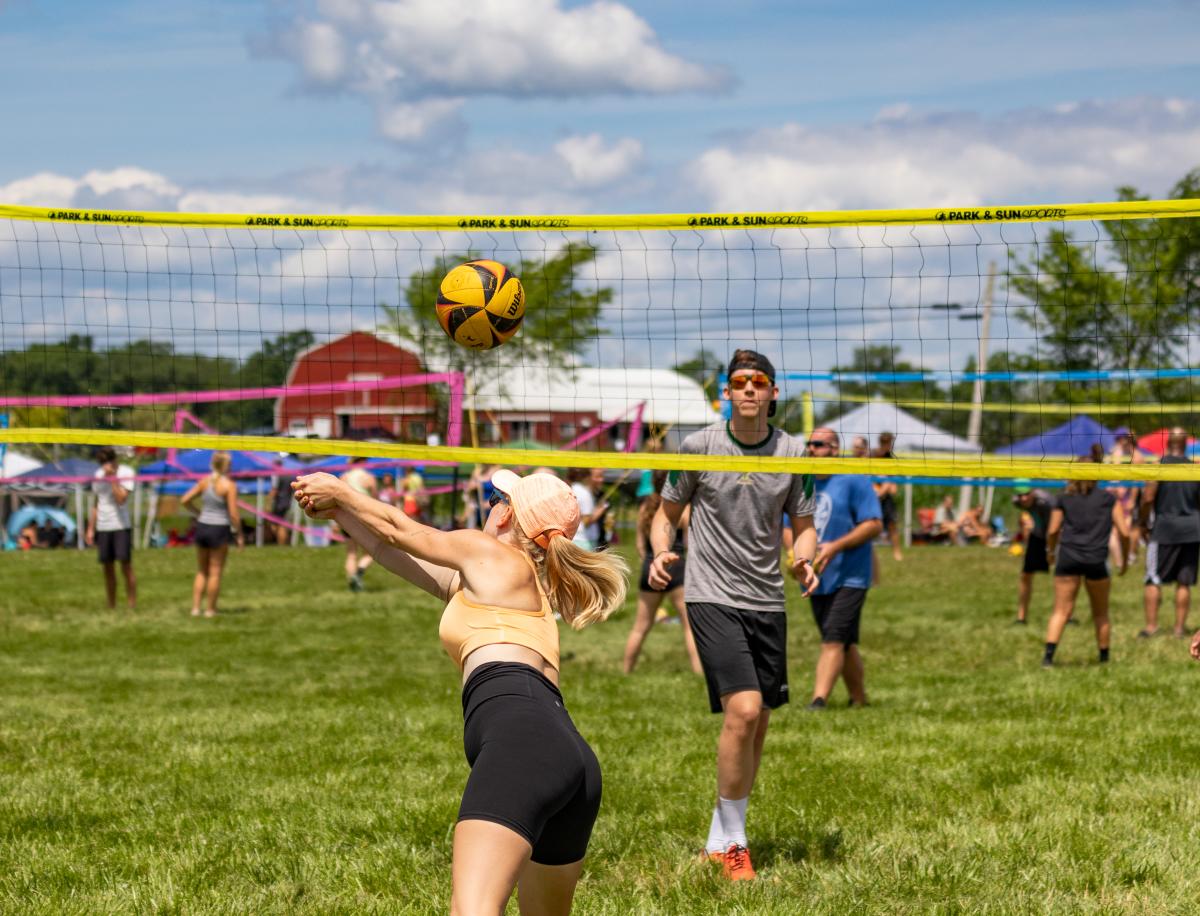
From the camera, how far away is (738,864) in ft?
18.3

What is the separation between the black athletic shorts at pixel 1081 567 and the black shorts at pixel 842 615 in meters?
2.84

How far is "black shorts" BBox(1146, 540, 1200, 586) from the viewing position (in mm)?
13523

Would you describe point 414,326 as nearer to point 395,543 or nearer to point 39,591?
point 39,591

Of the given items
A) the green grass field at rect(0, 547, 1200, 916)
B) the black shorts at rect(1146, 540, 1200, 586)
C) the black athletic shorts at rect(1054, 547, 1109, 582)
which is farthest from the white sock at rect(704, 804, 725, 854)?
the black shorts at rect(1146, 540, 1200, 586)

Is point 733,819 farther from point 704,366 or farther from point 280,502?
point 280,502

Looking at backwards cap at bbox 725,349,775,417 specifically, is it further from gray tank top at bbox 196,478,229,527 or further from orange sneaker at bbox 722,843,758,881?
gray tank top at bbox 196,478,229,527

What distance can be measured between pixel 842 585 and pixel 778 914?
5024 millimetres

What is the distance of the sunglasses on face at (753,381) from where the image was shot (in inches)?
235

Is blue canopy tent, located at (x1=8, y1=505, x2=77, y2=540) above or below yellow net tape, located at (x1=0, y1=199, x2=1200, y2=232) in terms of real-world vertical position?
below

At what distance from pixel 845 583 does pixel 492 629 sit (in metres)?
6.23

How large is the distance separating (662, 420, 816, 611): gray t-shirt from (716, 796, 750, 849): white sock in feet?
2.64

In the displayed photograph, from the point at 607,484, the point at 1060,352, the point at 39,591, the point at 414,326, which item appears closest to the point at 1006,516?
the point at 1060,352

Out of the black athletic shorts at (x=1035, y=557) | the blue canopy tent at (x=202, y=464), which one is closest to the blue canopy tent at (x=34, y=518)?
the blue canopy tent at (x=202, y=464)

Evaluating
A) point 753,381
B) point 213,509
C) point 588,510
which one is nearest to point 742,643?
point 753,381
